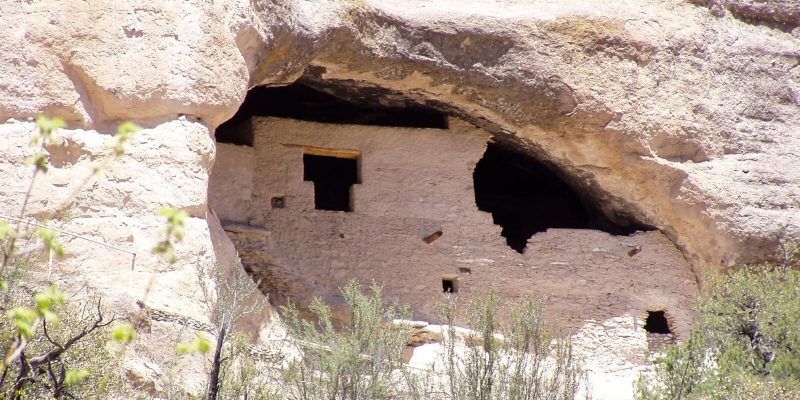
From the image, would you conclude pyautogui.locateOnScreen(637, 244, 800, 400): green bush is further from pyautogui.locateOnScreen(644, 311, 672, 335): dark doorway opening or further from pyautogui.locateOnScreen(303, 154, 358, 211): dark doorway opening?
pyautogui.locateOnScreen(303, 154, 358, 211): dark doorway opening

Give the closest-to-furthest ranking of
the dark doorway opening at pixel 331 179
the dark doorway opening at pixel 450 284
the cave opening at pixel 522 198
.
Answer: the dark doorway opening at pixel 450 284 → the dark doorway opening at pixel 331 179 → the cave opening at pixel 522 198

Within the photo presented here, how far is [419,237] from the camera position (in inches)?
369

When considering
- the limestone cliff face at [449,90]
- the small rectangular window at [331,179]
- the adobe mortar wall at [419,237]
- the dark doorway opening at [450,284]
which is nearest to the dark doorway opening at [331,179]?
the small rectangular window at [331,179]

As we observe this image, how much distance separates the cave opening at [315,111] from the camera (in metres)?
9.80

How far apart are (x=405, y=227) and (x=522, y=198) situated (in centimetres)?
276

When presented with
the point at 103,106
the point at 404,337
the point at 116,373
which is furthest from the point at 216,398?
the point at 103,106

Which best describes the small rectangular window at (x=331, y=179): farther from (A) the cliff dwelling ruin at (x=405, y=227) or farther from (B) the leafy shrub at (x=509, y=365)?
(B) the leafy shrub at (x=509, y=365)

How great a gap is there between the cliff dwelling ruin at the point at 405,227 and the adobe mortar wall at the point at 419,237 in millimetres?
11

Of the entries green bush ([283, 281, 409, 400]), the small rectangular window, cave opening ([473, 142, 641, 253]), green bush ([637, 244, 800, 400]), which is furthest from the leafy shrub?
cave opening ([473, 142, 641, 253])

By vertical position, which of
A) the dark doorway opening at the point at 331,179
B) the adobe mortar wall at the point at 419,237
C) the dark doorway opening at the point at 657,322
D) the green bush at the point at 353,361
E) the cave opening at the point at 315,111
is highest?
the cave opening at the point at 315,111

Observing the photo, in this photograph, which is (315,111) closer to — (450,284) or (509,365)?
(450,284)

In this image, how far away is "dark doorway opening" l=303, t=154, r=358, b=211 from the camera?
35.0 feet

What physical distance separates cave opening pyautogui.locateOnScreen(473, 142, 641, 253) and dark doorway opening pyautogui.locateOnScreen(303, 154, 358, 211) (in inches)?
54.2

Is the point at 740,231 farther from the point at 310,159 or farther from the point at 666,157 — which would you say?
the point at 310,159
